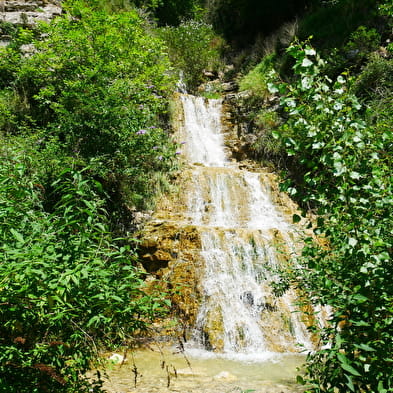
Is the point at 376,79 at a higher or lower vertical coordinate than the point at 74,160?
higher

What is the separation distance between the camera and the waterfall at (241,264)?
224 inches

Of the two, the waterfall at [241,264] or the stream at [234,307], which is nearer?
the stream at [234,307]

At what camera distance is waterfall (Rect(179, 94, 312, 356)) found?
5680 mm

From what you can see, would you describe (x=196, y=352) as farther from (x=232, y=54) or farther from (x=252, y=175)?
(x=232, y=54)

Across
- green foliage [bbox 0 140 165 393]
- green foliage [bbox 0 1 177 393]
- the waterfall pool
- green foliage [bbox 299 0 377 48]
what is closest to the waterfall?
the waterfall pool

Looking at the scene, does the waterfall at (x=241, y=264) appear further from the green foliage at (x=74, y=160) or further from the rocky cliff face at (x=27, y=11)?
the rocky cliff face at (x=27, y=11)

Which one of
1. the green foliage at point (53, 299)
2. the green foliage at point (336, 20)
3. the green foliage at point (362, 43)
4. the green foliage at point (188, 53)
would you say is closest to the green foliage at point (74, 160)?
the green foliage at point (53, 299)

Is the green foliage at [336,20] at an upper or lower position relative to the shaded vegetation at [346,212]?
upper

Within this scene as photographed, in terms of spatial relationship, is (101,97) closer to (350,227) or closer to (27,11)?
(27,11)

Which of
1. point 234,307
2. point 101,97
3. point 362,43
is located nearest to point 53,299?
point 234,307

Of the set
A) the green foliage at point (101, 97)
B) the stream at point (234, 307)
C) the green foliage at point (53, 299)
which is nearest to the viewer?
the green foliage at point (53, 299)

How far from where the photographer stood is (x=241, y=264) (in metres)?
6.69

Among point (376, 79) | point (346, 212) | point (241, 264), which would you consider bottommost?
point (241, 264)

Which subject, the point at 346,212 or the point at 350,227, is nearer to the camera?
the point at 350,227
